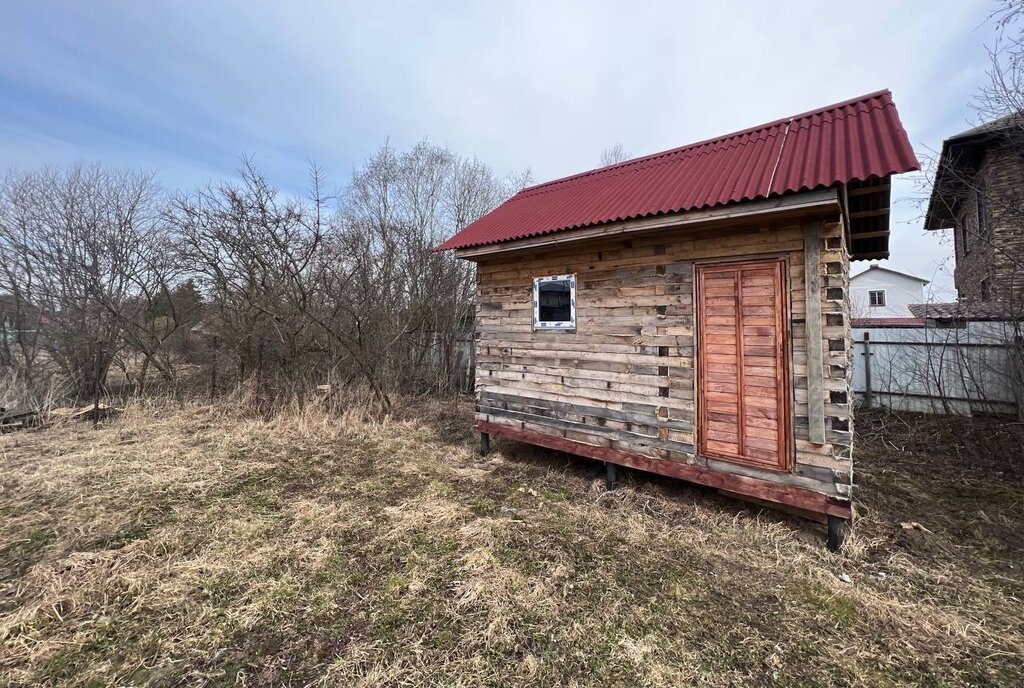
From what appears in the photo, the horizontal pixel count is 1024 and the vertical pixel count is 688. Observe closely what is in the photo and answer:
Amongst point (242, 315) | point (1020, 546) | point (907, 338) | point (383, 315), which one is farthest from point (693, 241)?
point (242, 315)

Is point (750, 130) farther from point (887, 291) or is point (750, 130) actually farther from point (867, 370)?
point (887, 291)

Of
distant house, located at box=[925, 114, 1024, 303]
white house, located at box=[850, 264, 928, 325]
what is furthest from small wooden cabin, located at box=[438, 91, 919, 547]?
white house, located at box=[850, 264, 928, 325]

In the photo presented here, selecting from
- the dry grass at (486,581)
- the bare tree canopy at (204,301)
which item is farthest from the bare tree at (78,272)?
the dry grass at (486,581)

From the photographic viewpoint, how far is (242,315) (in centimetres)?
834

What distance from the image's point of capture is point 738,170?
3.92 metres

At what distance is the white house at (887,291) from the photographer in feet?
99.6

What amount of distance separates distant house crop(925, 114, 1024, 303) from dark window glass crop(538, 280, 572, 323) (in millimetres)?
5474

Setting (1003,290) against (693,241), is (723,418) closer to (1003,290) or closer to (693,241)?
(693,241)

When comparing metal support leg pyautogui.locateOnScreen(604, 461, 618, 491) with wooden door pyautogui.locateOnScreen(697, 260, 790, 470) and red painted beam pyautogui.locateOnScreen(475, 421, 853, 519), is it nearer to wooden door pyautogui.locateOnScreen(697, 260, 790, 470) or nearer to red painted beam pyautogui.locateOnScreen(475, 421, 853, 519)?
red painted beam pyautogui.locateOnScreen(475, 421, 853, 519)

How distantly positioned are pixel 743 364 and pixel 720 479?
3.57 ft

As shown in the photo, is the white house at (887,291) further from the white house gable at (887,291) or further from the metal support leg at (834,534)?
the metal support leg at (834,534)

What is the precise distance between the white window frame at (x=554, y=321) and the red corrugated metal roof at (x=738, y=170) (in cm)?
61

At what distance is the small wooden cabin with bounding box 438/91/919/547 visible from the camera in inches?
129

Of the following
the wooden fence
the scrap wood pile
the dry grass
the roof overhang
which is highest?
the roof overhang
